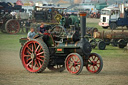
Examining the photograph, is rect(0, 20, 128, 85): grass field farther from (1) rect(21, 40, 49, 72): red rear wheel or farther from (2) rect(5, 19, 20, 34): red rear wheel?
(2) rect(5, 19, 20, 34): red rear wheel

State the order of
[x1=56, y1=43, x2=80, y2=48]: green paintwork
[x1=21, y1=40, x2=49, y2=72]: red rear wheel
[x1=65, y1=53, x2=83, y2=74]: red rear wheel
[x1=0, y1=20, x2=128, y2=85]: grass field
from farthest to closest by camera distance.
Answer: [x1=56, y1=43, x2=80, y2=48]: green paintwork < [x1=21, y1=40, x2=49, y2=72]: red rear wheel < [x1=65, y1=53, x2=83, y2=74]: red rear wheel < [x1=0, y1=20, x2=128, y2=85]: grass field

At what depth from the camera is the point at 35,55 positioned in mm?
9961

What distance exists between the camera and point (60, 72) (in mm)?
10453

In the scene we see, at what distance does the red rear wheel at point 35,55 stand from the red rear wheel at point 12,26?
15.7m

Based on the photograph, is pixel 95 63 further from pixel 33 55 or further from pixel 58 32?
pixel 33 55

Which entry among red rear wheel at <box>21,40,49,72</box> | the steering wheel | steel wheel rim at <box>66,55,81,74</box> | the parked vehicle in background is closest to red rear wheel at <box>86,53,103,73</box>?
steel wheel rim at <box>66,55,81,74</box>

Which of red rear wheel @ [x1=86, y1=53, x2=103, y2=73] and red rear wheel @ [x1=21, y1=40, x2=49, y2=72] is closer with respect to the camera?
red rear wheel @ [x1=21, y1=40, x2=49, y2=72]

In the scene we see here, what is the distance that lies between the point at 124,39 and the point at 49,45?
8.90 m

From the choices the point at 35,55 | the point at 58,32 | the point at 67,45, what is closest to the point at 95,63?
the point at 67,45

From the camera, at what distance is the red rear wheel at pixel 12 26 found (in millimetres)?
25728

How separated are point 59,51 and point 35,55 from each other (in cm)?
68

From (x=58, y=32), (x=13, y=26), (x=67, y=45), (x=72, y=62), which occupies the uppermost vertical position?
(x=58, y=32)

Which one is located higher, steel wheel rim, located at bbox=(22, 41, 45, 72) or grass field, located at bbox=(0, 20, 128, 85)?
steel wheel rim, located at bbox=(22, 41, 45, 72)

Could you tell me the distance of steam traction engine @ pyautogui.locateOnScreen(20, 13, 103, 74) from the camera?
967 cm
